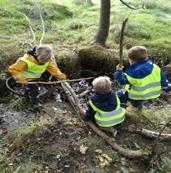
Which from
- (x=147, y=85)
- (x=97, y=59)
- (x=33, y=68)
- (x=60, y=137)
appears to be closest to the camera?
(x=60, y=137)

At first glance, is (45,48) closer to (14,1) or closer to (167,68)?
(167,68)

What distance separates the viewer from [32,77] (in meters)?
6.50

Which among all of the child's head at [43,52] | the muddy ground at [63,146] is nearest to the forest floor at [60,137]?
the muddy ground at [63,146]

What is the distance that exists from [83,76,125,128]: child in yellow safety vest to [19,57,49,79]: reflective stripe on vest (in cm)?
127

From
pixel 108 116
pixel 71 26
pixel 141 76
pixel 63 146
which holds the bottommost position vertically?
pixel 71 26

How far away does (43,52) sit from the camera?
6.09m

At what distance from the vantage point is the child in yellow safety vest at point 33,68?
614cm

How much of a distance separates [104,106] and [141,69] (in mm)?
879

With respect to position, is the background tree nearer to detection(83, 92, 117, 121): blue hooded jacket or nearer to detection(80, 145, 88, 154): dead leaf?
detection(83, 92, 117, 121): blue hooded jacket

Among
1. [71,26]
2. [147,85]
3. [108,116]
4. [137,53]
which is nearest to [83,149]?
[108,116]

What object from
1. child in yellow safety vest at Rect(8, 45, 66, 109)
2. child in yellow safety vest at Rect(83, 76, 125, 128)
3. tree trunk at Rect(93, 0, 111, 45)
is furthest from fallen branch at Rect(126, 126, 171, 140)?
tree trunk at Rect(93, 0, 111, 45)

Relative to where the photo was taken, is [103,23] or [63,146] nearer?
[63,146]

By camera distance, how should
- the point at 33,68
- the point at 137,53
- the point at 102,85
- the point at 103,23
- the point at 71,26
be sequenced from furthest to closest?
the point at 71,26 → the point at 103,23 → the point at 33,68 → the point at 137,53 → the point at 102,85

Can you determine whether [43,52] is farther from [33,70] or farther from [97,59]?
[97,59]
